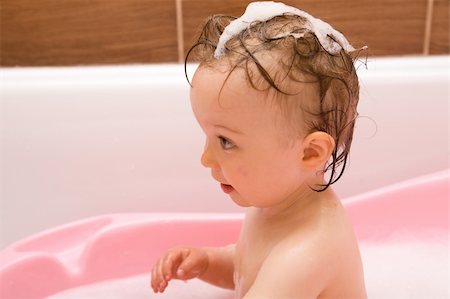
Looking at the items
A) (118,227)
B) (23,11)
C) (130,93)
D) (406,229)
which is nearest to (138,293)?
(118,227)

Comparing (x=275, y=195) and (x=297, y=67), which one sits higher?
(x=297, y=67)

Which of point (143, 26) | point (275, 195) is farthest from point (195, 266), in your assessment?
point (143, 26)

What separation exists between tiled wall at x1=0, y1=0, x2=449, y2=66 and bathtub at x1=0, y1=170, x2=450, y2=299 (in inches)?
12.9

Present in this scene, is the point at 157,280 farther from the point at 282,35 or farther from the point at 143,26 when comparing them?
the point at 143,26

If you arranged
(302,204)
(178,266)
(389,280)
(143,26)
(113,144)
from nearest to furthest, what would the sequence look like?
(302,204)
(178,266)
(389,280)
(113,144)
(143,26)

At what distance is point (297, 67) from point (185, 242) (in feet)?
1.81

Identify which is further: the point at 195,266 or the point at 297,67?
the point at 195,266

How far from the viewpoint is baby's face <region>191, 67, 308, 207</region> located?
0.73 m

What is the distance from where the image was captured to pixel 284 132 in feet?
2.44

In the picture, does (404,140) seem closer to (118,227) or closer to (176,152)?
(176,152)

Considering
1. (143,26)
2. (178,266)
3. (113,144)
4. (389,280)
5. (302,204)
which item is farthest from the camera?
(143,26)

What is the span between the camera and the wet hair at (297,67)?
0.72 meters

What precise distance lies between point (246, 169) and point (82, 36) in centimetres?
72

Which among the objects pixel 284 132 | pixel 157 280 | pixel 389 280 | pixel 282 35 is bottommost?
pixel 389 280
